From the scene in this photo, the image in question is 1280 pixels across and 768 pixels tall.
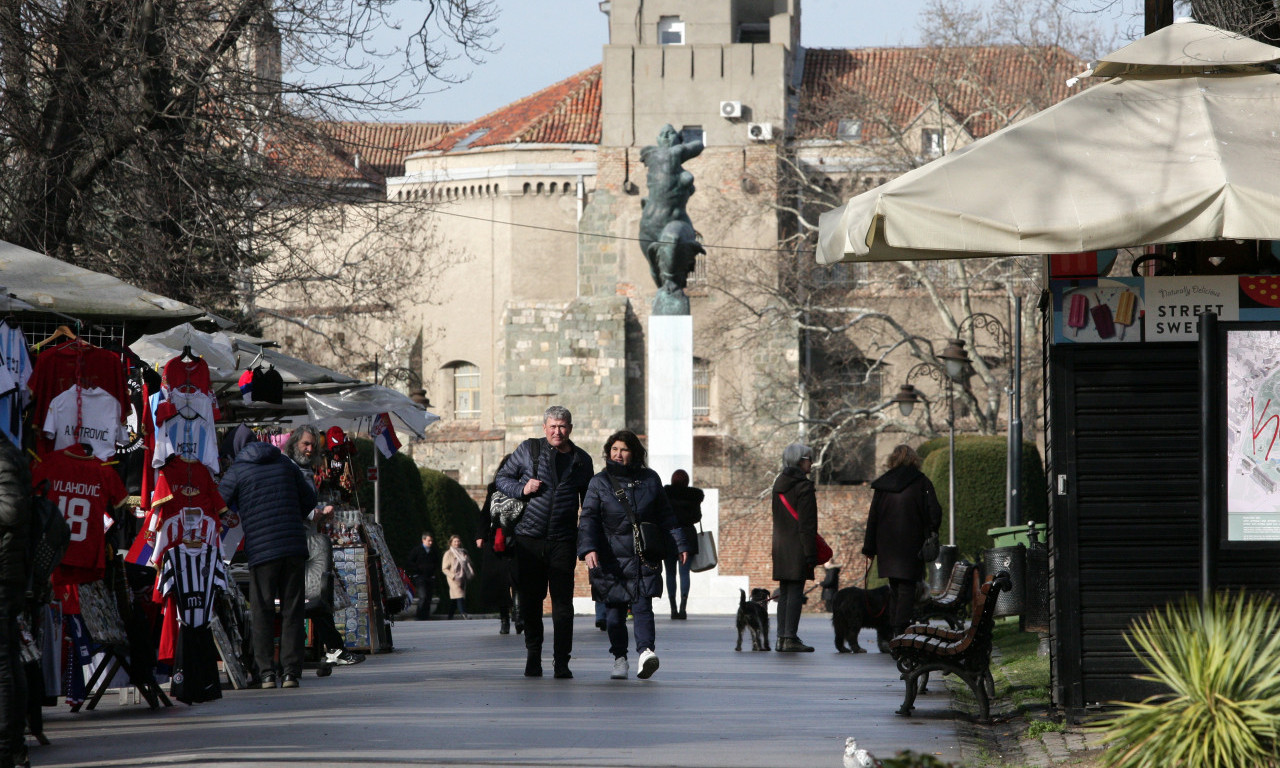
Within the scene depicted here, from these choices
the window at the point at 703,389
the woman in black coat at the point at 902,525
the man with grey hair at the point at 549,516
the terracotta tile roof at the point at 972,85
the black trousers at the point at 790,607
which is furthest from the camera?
the window at the point at 703,389

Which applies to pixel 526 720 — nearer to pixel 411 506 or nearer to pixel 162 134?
pixel 162 134

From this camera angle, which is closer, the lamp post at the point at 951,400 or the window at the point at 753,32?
the lamp post at the point at 951,400

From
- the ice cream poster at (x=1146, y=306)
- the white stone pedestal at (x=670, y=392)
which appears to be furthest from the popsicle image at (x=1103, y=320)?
the white stone pedestal at (x=670, y=392)

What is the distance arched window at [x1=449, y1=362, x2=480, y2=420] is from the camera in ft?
218

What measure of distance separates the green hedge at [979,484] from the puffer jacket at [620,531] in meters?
17.8

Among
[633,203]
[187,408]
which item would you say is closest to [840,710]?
[187,408]

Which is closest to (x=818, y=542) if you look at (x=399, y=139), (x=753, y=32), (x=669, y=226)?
(x=669, y=226)

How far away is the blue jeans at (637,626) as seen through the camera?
12.4 meters

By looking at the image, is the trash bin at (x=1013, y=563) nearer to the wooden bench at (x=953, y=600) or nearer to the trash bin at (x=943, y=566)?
the wooden bench at (x=953, y=600)

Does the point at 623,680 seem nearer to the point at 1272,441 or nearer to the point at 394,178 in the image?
the point at 1272,441

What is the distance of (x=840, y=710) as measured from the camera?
1064 centimetres

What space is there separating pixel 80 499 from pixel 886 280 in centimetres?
3819

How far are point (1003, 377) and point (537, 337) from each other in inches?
810

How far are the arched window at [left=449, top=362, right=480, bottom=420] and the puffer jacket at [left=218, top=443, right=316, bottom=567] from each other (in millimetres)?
54005
